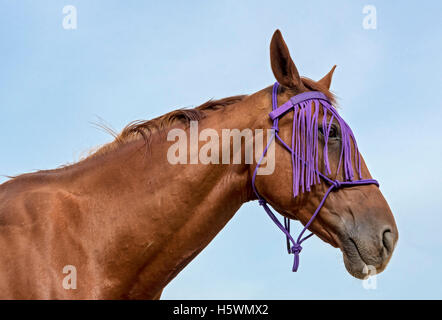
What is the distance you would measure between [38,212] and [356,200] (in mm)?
2815

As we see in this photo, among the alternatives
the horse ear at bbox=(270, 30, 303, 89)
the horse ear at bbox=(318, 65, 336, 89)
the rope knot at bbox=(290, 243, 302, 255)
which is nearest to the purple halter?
the rope knot at bbox=(290, 243, 302, 255)

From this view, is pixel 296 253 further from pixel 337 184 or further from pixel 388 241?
pixel 388 241

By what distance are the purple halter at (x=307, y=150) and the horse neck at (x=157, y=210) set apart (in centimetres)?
25

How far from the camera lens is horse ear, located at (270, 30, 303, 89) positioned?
16.3 feet

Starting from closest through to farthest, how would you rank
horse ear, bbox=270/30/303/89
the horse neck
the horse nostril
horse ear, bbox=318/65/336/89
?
1. the horse nostril
2. the horse neck
3. horse ear, bbox=270/30/303/89
4. horse ear, bbox=318/65/336/89

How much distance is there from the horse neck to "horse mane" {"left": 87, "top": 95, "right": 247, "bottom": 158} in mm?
317

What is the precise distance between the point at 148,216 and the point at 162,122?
40.7 inches

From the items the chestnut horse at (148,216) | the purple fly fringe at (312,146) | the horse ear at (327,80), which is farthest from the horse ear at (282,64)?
the horse ear at (327,80)

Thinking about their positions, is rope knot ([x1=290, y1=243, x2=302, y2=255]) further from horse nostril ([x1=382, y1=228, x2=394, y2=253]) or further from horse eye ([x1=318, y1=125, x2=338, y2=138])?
horse eye ([x1=318, y1=125, x2=338, y2=138])

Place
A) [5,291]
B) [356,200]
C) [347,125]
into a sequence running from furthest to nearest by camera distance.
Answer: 1. [347,125]
2. [356,200]
3. [5,291]

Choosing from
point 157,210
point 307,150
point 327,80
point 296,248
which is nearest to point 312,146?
point 307,150

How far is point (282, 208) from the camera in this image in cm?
490
